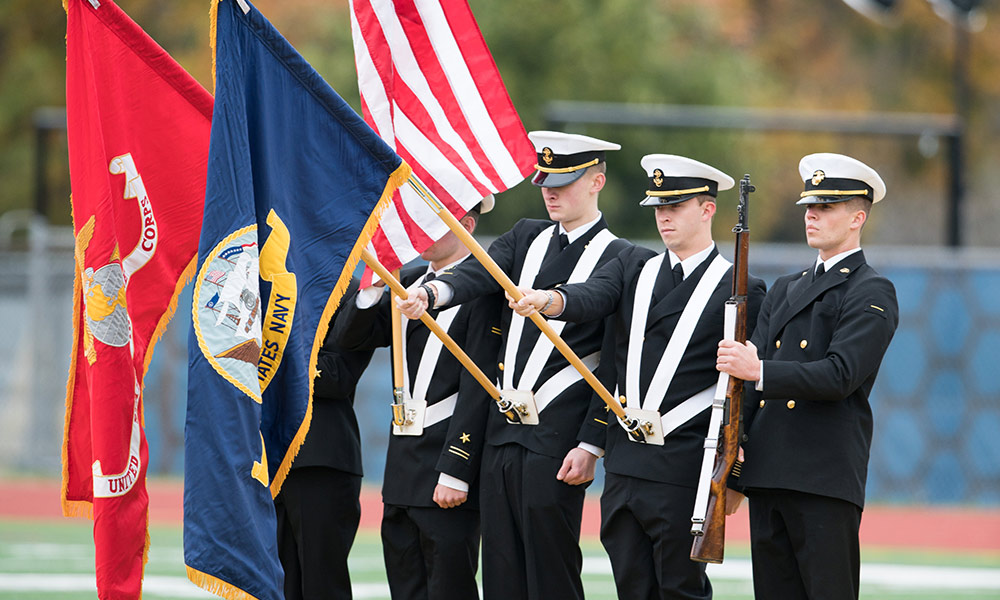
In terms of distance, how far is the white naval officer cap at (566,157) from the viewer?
6141 mm

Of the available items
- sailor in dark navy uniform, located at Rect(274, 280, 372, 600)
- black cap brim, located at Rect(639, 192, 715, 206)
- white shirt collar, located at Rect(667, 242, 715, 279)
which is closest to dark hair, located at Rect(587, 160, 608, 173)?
black cap brim, located at Rect(639, 192, 715, 206)

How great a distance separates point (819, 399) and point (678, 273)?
886mm

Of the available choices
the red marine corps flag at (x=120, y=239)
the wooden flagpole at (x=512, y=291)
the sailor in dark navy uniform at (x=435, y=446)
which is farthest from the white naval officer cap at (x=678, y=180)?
the red marine corps flag at (x=120, y=239)

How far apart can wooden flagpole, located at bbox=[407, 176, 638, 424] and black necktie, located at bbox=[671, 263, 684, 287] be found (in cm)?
54

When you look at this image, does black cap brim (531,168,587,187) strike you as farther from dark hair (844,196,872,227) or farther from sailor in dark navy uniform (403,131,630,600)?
dark hair (844,196,872,227)

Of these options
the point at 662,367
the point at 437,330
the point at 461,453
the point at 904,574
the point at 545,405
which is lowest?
the point at 904,574

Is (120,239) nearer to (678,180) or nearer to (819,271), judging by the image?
(678,180)

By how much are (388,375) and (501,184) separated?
923cm

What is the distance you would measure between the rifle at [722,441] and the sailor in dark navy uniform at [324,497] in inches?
73.6

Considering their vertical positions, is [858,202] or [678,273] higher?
[858,202]

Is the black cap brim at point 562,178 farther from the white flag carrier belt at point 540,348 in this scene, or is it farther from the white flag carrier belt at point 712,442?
the white flag carrier belt at point 712,442

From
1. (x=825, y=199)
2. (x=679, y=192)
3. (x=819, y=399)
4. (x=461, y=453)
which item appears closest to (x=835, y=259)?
(x=825, y=199)

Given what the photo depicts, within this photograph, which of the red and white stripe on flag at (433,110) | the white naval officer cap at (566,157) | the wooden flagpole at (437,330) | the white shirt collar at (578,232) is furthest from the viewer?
the white shirt collar at (578,232)

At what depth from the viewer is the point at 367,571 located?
1026 cm
